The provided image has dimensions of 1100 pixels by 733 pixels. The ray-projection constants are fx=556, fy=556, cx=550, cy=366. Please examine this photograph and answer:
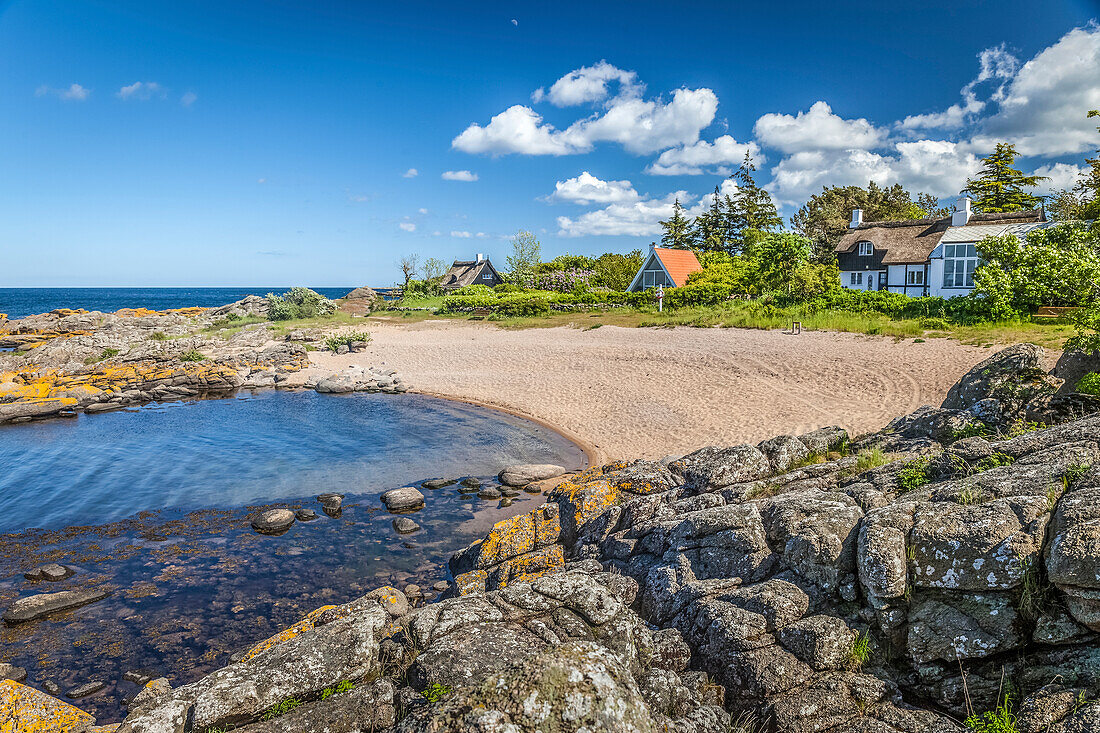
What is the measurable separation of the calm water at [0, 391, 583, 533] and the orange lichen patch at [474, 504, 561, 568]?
5.62 metres

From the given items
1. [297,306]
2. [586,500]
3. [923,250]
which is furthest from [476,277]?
[586,500]

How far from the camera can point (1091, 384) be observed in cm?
772

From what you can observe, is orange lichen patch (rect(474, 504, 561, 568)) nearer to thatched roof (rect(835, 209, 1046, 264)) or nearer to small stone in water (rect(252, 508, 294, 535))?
small stone in water (rect(252, 508, 294, 535))

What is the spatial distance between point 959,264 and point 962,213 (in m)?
5.41

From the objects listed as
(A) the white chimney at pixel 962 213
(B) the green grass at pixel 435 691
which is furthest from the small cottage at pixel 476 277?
(B) the green grass at pixel 435 691

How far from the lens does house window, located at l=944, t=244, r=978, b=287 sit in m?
37.3

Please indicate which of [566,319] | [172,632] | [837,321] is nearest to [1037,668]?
[172,632]

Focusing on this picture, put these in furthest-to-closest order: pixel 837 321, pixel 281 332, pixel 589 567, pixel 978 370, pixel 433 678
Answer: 1. pixel 281 332
2. pixel 837 321
3. pixel 978 370
4. pixel 589 567
5. pixel 433 678

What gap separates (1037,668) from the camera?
3.81 meters

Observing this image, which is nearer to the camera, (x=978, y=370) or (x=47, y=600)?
(x=47, y=600)

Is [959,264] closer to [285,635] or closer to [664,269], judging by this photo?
[664,269]

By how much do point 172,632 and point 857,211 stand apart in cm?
5373

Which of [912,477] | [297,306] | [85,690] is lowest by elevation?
[85,690]

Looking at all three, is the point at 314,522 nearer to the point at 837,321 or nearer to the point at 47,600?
the point at 47,600
